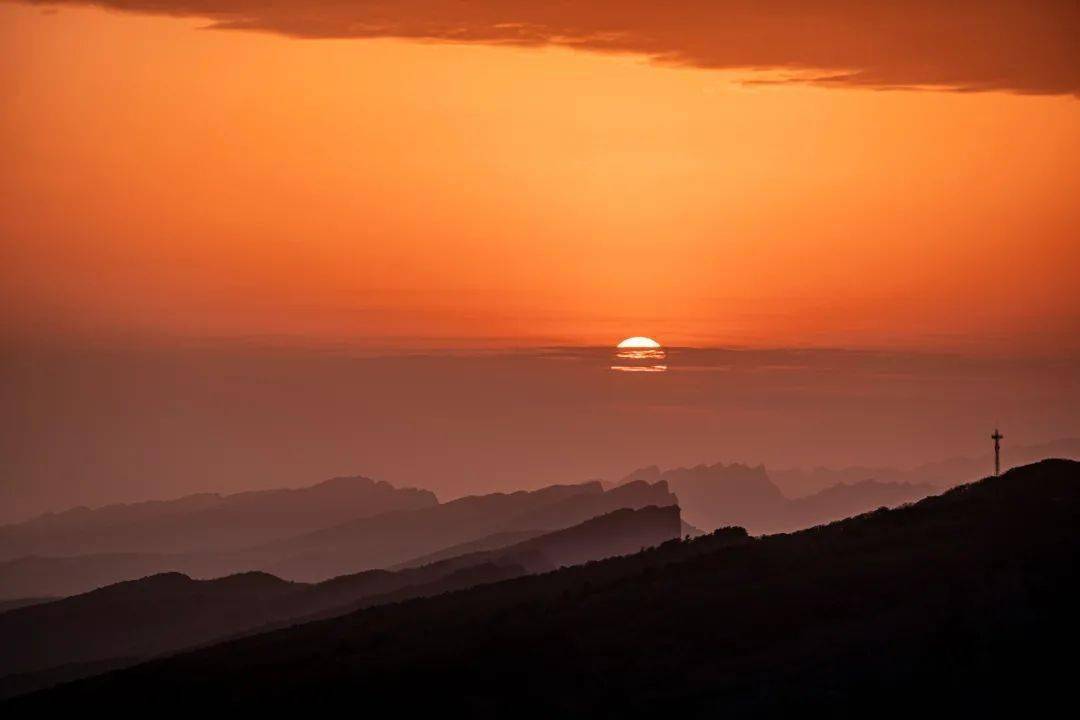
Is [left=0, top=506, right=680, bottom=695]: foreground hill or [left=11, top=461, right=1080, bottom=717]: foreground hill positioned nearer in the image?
[left=11, top=461, right=1080, bottom=717]: foreground hill

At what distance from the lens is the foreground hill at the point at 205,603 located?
546ft

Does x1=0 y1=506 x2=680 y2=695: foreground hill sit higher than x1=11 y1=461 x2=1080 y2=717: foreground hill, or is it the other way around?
x1=0 y1=506 x2=680 y2=695: foreground hill

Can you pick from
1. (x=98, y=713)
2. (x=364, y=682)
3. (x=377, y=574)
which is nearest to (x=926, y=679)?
(x=364, y=682)

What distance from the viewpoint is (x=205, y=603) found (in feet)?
610

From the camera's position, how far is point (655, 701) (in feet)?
148

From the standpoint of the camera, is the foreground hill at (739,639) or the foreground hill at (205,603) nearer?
the foreground hill at (739,639)

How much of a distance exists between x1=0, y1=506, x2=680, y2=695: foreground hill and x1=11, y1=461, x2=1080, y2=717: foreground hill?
88.7 meters

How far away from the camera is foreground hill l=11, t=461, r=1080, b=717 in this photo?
145 ft

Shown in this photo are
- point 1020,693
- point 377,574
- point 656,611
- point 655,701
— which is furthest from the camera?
point 377,574

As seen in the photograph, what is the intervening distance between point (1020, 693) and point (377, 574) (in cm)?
13738

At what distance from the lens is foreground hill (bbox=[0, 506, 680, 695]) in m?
166

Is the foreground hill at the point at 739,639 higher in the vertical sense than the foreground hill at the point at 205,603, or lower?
lower

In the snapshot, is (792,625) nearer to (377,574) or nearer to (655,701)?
(655,701)

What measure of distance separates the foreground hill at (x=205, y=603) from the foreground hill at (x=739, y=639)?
8869cm
